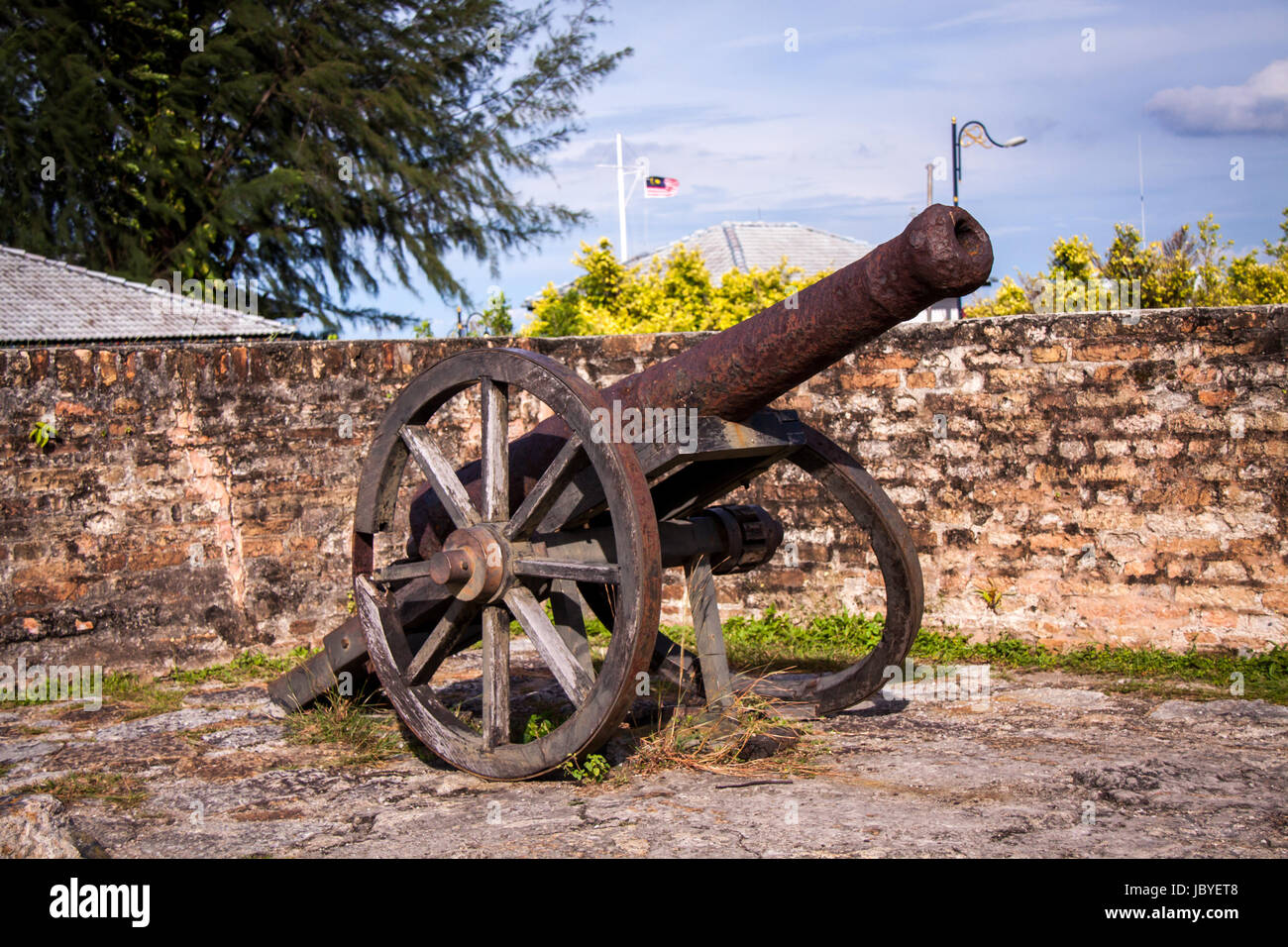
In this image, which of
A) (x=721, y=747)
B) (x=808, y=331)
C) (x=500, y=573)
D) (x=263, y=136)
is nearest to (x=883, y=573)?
(x=721, y=747)

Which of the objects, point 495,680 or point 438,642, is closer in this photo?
point 495,680

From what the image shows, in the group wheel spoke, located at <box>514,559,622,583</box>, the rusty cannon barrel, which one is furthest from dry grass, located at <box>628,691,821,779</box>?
the rusty cannon barrel

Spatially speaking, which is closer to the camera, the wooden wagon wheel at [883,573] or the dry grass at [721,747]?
the dry grass at [721,747]

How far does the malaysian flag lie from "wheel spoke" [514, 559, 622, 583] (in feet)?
62.8

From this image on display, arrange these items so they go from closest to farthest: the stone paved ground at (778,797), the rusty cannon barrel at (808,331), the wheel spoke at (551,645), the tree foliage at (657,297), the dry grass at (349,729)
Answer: the rusty cannon barrel at (808,331), the stone paved ground at (778,797), the wheel spoke at (551,645), the dry grass at (349,729), the tree foliage at (657,297)

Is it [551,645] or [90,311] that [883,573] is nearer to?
[551,645]

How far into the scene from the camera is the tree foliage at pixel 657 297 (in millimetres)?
14469

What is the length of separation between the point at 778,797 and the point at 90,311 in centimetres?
1238

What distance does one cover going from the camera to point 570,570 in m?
3.76

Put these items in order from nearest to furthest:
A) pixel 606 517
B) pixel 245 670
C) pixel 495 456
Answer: pixel 495 456
pixel 606 517
pixel 245 670

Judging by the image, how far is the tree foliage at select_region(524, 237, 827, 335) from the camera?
570 inches

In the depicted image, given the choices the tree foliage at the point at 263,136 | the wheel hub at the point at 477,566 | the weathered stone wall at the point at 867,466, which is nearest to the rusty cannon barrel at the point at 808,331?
the wheel hub at the point at 477,566

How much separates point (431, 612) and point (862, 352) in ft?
10.4

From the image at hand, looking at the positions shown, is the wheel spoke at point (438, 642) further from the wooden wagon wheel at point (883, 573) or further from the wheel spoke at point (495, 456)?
the wooden wagon wheel at point (883, 573)
